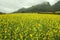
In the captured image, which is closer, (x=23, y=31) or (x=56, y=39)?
(x=56, y=39)

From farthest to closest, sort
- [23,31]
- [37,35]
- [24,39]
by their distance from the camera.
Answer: [23,31] < [37,35] < [24,39]

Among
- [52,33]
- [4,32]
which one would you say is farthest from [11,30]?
[52,33]

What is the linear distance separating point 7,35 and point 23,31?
1038 millimetres

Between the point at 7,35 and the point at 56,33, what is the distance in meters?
2.50

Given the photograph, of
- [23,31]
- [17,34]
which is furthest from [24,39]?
[23,31]

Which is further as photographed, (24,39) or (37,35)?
(37,35)

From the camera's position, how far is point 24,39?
27.9ft

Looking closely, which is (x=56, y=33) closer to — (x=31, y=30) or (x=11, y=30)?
(x=31, y=30)

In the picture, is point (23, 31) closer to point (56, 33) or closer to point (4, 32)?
point (4, 32)

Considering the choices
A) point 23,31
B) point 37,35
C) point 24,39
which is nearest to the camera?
point 24,39

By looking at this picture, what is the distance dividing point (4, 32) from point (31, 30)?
4.86 feet

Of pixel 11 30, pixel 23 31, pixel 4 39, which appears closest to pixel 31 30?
→ pixel 23 31

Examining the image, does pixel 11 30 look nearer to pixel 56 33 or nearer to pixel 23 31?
pixel 23 31

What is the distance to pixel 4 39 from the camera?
8.66 meters
